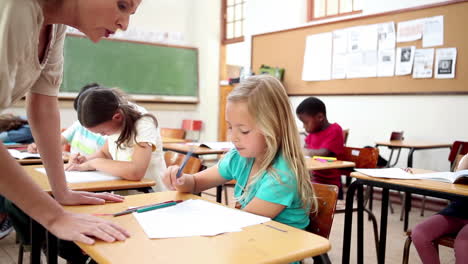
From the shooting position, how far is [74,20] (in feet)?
2.64

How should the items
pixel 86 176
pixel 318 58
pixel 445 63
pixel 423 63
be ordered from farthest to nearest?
pixel 318 58 < pixel 423 63 < pixel 445 63 < pixel 86 176

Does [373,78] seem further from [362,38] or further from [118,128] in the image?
[118,128]

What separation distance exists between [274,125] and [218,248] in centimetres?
55

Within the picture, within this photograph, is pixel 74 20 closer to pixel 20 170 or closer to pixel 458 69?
pixel 20 170

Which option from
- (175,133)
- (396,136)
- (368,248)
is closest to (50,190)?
(368,248)

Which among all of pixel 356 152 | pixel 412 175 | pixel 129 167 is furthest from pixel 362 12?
pixel 129 167

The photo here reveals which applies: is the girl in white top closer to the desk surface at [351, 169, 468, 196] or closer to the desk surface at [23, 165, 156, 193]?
the desk surface at [23, 165, 156, 193]

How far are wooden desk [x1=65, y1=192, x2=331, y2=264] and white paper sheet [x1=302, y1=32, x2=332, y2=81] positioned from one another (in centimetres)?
424

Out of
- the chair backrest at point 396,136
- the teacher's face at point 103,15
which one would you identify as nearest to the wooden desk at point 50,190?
the teacher's face at point 103,15

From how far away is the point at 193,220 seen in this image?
0.97 m

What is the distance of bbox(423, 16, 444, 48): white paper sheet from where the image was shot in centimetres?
392

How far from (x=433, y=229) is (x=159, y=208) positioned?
1243mm

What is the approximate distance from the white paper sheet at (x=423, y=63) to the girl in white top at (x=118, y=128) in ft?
10.2

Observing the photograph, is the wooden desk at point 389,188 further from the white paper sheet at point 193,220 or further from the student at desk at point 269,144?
the white paper sheet at point 193,220
